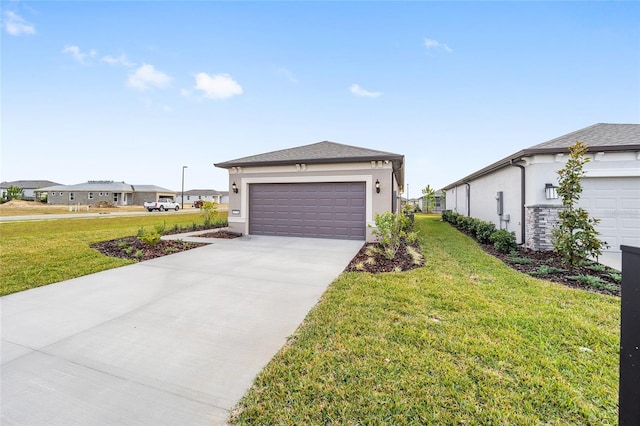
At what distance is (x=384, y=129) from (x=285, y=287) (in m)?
15.2

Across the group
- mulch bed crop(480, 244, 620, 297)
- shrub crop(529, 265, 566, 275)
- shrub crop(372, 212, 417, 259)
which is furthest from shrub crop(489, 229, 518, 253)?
shrub crop(372, 212, 417, 259)

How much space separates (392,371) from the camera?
2459 mm

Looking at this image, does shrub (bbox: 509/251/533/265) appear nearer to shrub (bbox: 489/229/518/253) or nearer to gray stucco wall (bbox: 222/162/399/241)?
shrub (bbox: 489/229/518/253)

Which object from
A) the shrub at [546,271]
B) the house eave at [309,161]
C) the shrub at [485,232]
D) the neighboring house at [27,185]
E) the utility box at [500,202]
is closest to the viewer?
the shrub at [546,271]

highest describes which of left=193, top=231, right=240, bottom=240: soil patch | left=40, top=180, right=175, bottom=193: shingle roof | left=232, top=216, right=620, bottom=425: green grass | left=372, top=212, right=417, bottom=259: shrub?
left=40, top=180, right=175, bottom=193: shingle roof

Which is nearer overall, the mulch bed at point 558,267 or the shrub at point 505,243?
the mulch bed at point 558,267

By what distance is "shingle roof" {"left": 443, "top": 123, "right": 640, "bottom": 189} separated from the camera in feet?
24.1

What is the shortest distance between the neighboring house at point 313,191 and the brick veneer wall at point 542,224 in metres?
4.02

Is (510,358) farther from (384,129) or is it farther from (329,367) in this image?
(384,129)

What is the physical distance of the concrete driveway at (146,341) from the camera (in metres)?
2.10

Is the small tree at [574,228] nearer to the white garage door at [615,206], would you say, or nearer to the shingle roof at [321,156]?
the white garage door at [615,206]

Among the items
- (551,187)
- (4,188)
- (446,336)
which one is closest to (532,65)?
(551,187)

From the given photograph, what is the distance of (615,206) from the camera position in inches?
301

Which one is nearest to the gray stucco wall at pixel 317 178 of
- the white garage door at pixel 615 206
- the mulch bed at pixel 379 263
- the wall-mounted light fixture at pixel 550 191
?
the mulch bed at pixel 379 263
